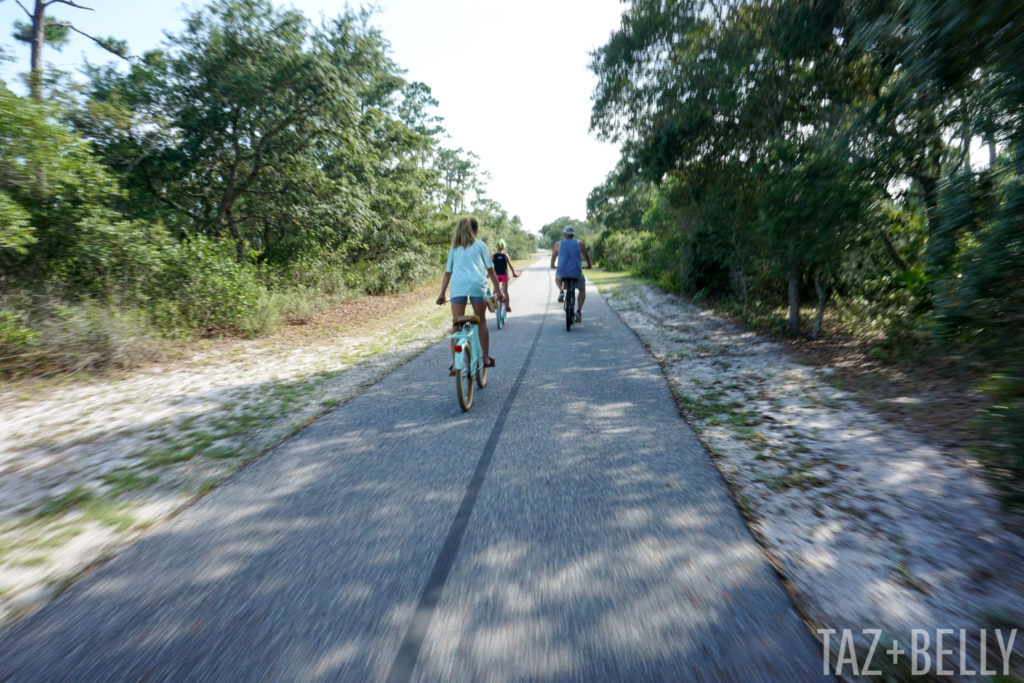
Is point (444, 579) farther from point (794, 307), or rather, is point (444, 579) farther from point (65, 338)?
point (794, 307)

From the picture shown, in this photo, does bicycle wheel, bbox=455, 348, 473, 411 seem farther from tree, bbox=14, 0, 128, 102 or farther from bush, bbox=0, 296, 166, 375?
tree, bbox=14, 0, 128, 102

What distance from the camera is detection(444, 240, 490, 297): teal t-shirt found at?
19.8 ft

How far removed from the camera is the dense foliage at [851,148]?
3014 mm

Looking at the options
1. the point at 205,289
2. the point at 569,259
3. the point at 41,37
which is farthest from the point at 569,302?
the point at 41,37

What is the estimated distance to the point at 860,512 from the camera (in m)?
3.24

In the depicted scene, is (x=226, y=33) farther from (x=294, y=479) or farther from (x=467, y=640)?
(x=467, y=640)

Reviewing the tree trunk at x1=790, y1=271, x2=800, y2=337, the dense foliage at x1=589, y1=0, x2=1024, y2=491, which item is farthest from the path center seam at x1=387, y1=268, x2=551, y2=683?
the tree trunk at x1=790, y1=271, x2=800, y2=337

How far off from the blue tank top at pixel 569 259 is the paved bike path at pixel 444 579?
21.6 ft

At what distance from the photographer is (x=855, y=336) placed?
28.6 ft

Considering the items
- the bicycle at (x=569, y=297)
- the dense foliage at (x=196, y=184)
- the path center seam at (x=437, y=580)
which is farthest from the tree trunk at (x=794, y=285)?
the dense foliage at (x=196, y=184)

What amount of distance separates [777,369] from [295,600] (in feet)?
23.4

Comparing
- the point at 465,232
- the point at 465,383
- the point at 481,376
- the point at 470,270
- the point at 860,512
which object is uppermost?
the point at 465,232

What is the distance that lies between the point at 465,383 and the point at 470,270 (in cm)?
144

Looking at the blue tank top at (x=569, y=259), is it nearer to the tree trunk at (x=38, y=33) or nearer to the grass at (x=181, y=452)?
the grass at (x=181, y=452)
